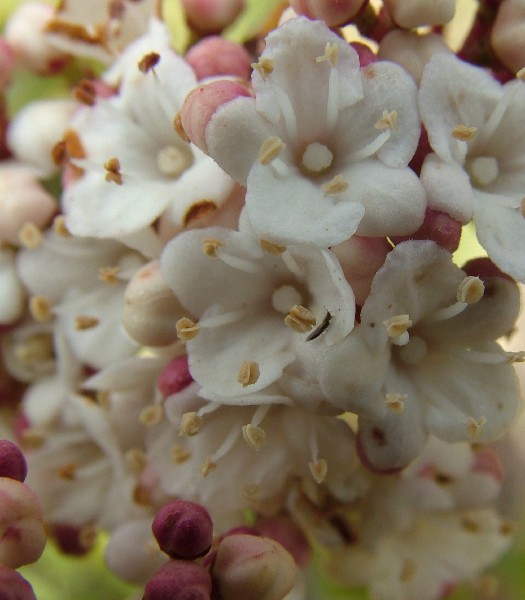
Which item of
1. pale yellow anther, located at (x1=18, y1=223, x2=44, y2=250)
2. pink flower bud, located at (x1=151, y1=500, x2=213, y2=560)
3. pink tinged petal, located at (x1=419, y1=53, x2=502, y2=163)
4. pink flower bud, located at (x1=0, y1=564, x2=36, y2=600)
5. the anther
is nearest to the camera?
pink flower bud, located at (x1=0, y1=564, x2=36, y2=600)

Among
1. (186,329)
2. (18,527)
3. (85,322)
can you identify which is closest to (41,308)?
(85,322)

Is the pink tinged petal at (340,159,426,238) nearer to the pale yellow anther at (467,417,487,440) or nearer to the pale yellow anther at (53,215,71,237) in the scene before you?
the pale yellow anther at (467,417,487,440)

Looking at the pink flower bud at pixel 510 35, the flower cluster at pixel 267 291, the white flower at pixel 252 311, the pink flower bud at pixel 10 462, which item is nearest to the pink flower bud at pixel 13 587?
the flower cluster at pixel 267 291

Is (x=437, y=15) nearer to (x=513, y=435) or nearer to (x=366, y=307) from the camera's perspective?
(x=366, y=307)

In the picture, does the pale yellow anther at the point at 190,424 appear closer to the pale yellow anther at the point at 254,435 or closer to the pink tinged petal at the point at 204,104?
the pale yellow anther at the point at 254,435

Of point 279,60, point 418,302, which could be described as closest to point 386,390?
point 418,302

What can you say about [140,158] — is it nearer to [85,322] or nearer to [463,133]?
[85,322]

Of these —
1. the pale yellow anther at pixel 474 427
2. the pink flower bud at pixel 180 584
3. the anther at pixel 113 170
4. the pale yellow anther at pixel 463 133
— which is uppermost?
the pale yellow anther at pixel 463 133

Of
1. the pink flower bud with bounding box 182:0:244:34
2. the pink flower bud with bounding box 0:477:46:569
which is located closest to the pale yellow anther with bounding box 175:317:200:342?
the pink flower bud with bounding box 0:477:46:569
